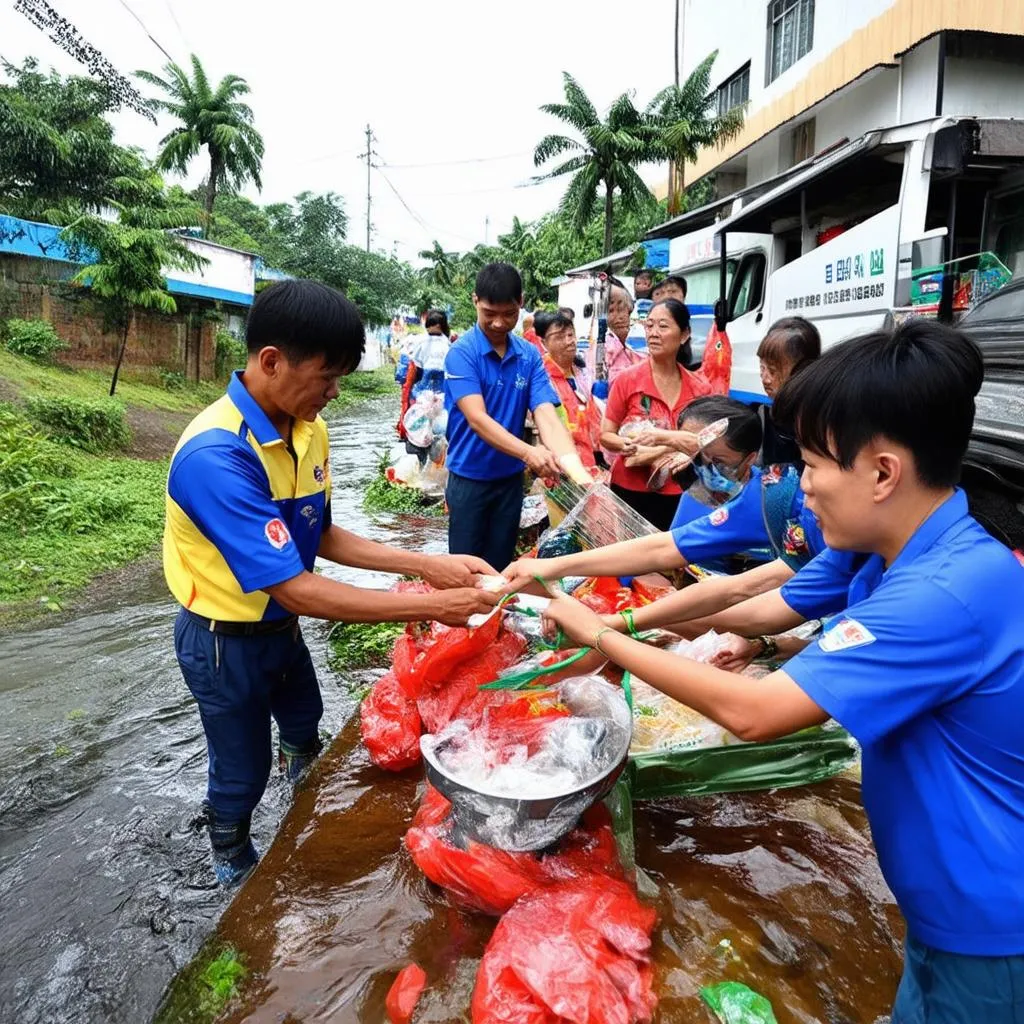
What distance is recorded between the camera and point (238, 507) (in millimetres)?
1999

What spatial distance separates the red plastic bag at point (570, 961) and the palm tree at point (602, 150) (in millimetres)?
25388

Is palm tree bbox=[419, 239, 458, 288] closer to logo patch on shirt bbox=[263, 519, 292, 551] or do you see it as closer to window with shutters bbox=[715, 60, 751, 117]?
window with shutters bbox=[715, 60, 751, 117]

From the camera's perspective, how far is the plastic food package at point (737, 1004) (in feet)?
5.17

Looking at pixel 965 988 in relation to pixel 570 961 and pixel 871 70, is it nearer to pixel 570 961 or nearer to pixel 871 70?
pixel 570 961

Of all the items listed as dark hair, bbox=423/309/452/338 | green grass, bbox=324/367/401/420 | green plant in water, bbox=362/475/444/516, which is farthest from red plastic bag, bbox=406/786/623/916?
green grass, bbox=324/367/401/420

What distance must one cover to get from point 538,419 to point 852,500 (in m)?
2.85

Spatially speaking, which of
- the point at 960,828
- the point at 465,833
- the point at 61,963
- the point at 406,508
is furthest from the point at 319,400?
the point at 406,508

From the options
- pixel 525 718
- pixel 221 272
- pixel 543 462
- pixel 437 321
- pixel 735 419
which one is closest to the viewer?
pixel 525 718

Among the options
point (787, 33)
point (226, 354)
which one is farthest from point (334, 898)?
point (226, 354)

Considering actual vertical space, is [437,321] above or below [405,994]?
above

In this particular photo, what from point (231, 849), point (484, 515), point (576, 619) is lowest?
point (231, 849)

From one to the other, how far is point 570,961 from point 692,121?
2074 centimetres

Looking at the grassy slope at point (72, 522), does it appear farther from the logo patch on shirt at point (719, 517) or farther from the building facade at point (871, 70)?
the building facade at point (871, 70)

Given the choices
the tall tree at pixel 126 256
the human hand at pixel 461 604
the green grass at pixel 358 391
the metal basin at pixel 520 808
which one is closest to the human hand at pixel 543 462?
the human hand at pixel 461 604
